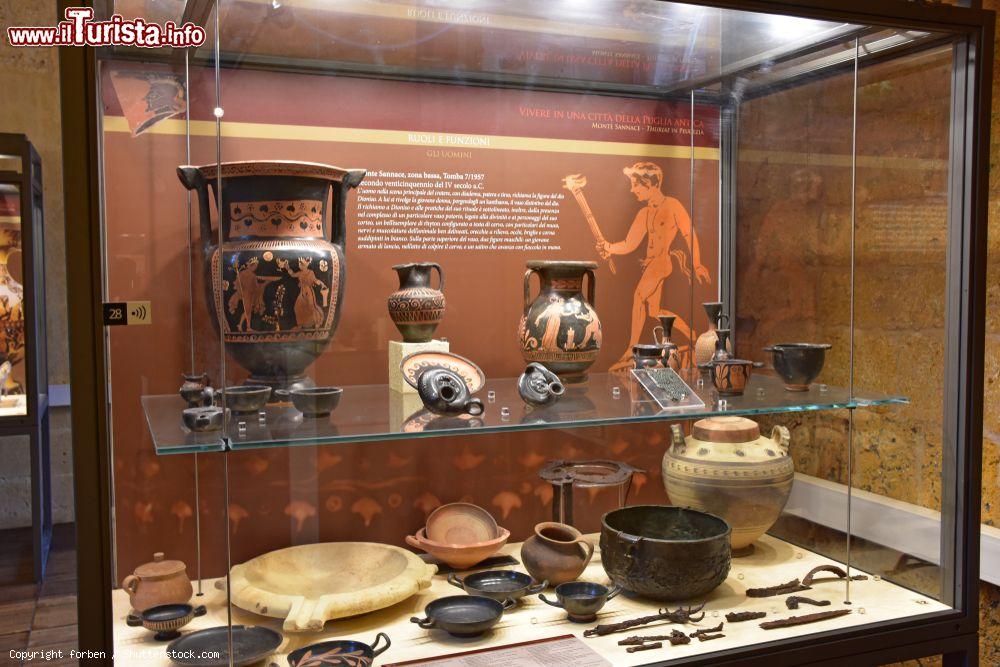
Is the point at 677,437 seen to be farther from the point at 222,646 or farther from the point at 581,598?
the point at 222,646

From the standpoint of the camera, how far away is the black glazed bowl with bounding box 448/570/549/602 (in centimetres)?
190

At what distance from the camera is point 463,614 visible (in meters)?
1.82

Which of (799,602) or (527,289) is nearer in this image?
(799,602)

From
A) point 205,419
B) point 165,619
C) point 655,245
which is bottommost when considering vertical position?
point 165,619

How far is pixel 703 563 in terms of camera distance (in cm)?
195

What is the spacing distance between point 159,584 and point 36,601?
2.22 m

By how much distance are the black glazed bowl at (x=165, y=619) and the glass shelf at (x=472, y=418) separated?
0.34 meters

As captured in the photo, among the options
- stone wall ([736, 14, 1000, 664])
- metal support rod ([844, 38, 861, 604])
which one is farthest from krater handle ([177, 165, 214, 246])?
metal support rod ([844, 38, 861, 604])

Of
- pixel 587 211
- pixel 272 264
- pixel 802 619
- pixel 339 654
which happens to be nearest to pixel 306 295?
pixel 272 264

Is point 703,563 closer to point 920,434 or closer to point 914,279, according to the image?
point 920,434

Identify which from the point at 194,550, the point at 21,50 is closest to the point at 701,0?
the point at 194,550

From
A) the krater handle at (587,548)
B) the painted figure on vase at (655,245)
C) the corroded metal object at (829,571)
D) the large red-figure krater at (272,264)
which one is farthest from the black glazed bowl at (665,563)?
the large red-figure krater at (272,264)

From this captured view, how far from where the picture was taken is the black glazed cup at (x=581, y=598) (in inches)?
72.8

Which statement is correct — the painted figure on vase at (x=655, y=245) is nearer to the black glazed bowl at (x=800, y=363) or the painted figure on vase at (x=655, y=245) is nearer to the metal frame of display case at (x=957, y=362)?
the black glazed bowl at (x=800, y=363)
